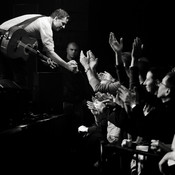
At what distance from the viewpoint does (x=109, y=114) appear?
9.51 feet

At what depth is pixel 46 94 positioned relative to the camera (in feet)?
13.8

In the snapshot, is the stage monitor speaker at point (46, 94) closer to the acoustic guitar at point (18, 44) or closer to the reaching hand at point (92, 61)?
the acoustic guitar at point (18, 44)

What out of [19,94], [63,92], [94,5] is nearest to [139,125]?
[19,94]

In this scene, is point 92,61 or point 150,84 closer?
point 150,84

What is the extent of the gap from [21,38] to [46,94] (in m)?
0.93

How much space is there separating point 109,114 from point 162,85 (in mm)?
790

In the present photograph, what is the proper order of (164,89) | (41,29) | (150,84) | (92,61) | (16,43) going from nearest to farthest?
(164,89) < (150,84) < (92,61) < (16,43) < (41,29)

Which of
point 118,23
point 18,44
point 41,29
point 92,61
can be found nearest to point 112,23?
point 118,23

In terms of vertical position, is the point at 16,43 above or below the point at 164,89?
above

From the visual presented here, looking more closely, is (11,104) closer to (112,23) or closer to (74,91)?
(74,91)

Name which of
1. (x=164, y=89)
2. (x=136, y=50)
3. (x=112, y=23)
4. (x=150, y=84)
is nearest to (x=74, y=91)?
(x=112, y=23)

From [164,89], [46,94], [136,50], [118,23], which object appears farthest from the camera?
[118,23]

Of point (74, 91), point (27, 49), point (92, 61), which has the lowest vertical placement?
point (74, 91)

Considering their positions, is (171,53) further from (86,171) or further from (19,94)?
(19,94)
